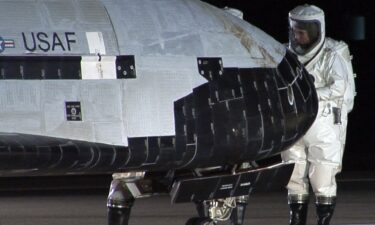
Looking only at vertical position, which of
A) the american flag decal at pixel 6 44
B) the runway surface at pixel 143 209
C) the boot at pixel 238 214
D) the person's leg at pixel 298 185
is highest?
the american flag decal at pixel 6 44

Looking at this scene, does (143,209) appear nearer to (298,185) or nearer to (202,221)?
(298,185)

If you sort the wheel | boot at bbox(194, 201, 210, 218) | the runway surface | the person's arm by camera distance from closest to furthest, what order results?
the wheel → boot at bbox(194, 201, 210, 218) → the person's arm → the runway surface

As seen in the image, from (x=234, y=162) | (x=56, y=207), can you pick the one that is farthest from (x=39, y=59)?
(x=56, y=207)

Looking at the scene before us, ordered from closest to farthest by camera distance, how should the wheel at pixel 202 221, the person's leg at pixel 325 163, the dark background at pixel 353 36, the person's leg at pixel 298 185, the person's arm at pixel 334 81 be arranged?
the wheel at pixel 202 221, the person's arm at pixel 334 81, the person's leg at pixel 325 163, the person's leg at pixel 298 185, the dark background at pixel 353 36

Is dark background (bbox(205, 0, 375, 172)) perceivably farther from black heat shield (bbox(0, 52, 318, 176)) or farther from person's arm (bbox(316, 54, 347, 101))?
black heat shield (bbox(0, 52, 318, 176))

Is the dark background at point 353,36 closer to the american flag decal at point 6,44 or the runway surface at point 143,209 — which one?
the runway surface at point 143,209

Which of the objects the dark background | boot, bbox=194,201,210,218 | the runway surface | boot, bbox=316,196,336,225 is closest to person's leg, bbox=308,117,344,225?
boot, bbox=316,196,336,225

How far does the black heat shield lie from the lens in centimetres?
711

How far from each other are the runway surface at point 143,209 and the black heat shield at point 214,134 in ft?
14.4

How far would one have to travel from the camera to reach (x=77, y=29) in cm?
734

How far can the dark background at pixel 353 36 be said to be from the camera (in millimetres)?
24438

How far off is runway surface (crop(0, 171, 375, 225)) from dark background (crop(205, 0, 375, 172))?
5.97m

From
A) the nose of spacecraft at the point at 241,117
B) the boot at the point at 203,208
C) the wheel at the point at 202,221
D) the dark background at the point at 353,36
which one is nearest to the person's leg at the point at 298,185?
the boot at the point at 203,208

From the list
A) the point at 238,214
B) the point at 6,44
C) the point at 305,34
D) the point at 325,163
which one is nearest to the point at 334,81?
the point at 305,34
